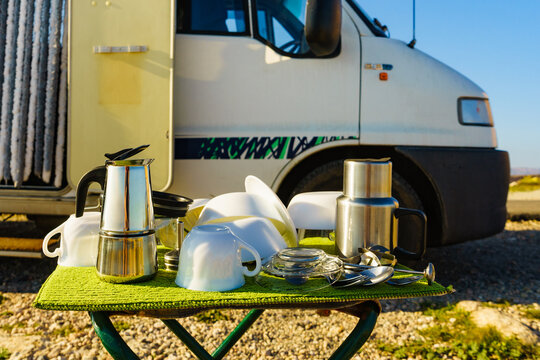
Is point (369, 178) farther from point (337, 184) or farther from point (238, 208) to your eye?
point (337, 184)

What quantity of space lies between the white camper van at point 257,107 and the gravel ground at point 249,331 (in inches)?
21.7

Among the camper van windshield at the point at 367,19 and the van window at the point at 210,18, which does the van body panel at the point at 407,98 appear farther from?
the van window at the point at 210,18

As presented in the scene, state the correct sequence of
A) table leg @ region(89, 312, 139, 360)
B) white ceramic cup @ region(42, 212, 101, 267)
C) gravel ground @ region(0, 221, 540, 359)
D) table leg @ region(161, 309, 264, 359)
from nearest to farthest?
table leg @ region(89, 312, 139, 360) < white ceramic cup @ region(42, 212, 101, 267) < table leg @ region(161, 309, 264, 359) < gravel ground @ region(0, 221, 540, 359)

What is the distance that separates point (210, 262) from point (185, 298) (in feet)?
0.30

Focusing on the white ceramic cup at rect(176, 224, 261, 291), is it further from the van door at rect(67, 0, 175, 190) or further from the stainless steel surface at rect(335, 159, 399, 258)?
the van door at rect(67, 0, 175, 190)

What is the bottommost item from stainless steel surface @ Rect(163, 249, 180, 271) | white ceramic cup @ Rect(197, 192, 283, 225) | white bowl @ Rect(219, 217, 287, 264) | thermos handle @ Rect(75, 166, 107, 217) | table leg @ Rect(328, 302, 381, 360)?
table leg @ Rect(328, 302, 381, 360)

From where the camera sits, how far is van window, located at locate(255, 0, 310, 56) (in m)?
2.72

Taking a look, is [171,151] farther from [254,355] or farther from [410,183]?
[410,183]

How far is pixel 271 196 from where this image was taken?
1.29 meters

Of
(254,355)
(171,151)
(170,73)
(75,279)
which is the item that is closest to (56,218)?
(171,151)

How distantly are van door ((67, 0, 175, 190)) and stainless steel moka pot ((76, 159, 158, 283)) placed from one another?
158 cm

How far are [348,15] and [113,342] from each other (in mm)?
2545

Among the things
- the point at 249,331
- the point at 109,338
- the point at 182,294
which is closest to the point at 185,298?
the point at 182,294

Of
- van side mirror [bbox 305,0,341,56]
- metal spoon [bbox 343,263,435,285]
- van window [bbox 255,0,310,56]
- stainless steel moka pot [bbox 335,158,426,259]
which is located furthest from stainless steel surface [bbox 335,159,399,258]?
van window [bbox 255,0,310,56]
